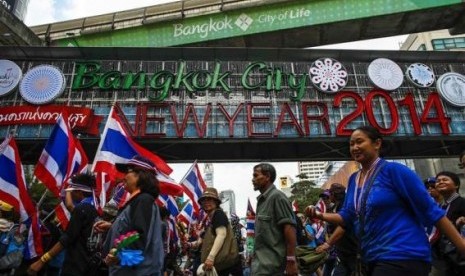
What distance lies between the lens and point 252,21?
2017 cm

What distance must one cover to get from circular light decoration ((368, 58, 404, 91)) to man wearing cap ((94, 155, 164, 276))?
17.2 metres

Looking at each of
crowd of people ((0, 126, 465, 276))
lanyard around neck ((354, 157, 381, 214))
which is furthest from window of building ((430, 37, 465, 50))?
lanyard around neck ((354, 157, 381, 214))

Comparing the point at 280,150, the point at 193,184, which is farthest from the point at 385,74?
the point at 193,184

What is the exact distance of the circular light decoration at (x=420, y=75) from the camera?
18.9m

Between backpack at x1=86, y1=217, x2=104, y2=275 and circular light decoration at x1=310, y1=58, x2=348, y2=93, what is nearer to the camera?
backpack at x1=86, y1=217, x2=104, y2=275

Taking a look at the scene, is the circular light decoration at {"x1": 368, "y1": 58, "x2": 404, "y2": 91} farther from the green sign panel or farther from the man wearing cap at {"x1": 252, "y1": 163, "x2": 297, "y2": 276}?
the man wearing cap at {"x1": 252, "y1": 163, "x2": 297, "y2": 276}

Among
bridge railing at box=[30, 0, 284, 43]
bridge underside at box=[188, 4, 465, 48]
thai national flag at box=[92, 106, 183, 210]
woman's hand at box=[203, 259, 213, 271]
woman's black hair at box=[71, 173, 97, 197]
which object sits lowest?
woman's hand at box=[203, 259, 213, 271]

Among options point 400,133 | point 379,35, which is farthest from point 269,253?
point 379,35

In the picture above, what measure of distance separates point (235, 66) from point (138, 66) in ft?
15.3

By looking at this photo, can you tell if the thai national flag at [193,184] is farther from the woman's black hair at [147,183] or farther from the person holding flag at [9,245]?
the woman's black hair at [147,183]

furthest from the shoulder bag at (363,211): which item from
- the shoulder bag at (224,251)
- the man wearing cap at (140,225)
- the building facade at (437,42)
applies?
the building facade at (437,42)

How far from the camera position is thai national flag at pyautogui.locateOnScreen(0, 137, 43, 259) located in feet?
18.2

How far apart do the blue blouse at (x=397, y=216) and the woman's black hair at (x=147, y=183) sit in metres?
1.86

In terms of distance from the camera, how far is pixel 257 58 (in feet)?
62.3
